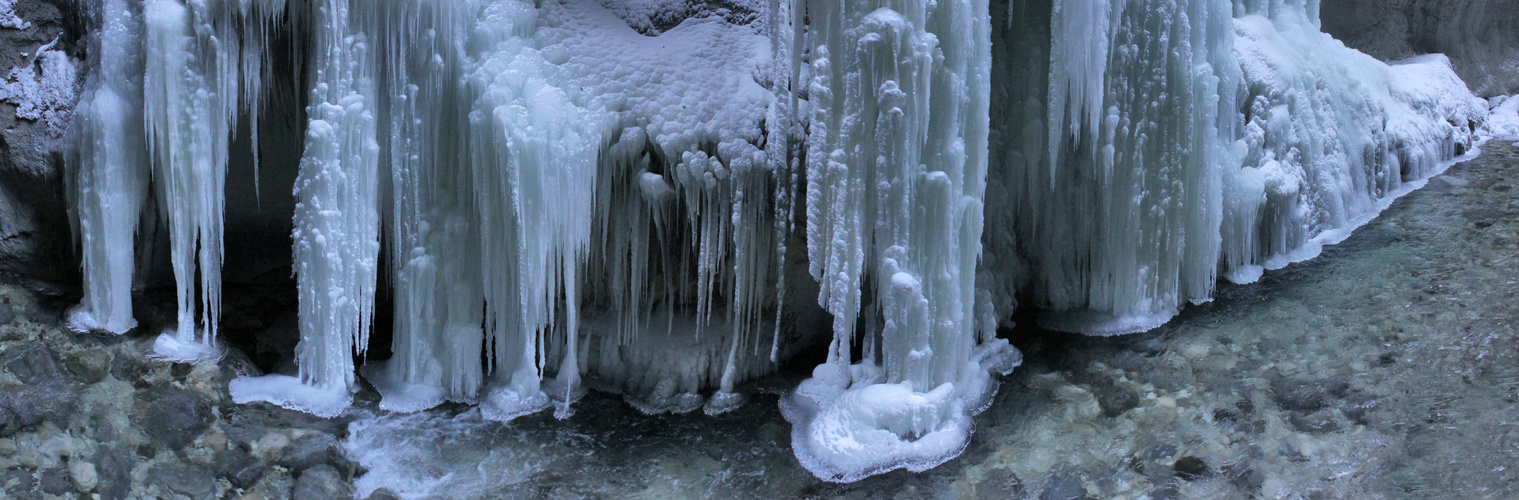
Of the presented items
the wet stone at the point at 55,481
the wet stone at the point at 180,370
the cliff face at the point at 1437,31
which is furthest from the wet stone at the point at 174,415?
the cliff face at the point at 1437,31

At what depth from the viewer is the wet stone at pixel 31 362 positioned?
163 inches

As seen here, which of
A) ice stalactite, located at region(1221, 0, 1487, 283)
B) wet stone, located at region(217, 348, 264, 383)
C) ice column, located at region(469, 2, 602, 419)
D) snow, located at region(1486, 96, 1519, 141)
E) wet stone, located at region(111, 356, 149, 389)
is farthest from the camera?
snow, located at region(1486, 96, 1519, 141)

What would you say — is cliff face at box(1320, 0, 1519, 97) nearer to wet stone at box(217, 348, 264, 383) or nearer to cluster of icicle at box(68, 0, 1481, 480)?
cluster of icicle at box(68, 0, 1481, 480)

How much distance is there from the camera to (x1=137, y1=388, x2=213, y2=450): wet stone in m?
3.99

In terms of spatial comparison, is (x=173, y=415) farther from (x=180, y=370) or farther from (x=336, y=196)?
(x=336, y=196)

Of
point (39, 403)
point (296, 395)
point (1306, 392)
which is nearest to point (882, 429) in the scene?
point (1306, 392)

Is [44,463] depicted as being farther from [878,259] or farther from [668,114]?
[878,259]

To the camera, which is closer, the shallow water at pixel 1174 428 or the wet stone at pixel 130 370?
the shallow water at pixel 1174 428

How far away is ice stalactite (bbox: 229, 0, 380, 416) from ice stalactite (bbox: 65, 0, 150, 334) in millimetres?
795

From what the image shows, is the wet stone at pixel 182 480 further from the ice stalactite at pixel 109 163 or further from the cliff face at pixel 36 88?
the cliff face at pixel 36 88

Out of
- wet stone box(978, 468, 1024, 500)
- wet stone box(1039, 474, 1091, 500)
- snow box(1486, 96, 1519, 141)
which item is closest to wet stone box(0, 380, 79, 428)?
wet stone box(978, 468, 1024, 500)

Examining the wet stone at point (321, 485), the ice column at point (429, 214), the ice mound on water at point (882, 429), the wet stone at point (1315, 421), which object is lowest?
the wet stone at point (321, 485)

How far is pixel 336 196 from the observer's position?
405 cm

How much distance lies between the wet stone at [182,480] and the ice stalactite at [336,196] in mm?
495
